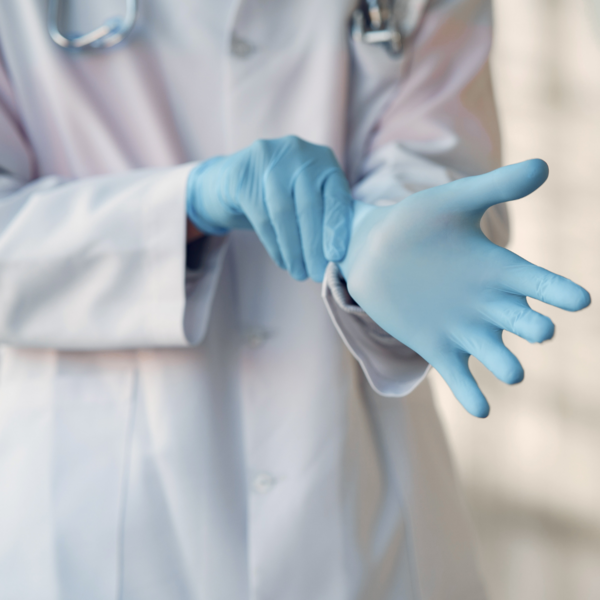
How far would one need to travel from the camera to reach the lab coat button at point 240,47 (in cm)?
54

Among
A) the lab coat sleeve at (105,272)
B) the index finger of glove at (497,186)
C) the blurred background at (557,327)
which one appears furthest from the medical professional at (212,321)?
the blurred background at (557,327)

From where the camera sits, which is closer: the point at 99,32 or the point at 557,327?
the point at 99,32

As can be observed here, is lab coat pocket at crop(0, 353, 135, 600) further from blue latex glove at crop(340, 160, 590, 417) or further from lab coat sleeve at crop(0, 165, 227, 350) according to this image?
blue latex glove at crop(340, 160, 590, 417)

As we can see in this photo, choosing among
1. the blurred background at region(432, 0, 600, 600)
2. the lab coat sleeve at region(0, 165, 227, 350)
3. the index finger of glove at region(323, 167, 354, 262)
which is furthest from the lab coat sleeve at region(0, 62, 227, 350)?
the blurred background at region(432, 0, 600, 600)

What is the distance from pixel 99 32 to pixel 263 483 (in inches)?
18.9

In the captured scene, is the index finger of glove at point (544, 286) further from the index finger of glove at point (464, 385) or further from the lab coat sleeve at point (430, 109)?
the lab coat sleeve at point (430, 109)

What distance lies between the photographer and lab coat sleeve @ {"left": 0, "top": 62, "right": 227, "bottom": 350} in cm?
48

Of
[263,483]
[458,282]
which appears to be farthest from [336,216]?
[263,483]

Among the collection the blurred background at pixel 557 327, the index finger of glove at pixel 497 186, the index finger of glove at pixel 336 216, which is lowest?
the blurred background at pixel 557 327

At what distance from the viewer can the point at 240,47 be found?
54 centimetres

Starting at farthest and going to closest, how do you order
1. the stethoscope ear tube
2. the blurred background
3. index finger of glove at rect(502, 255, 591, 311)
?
the blurred background
the stethoscope ear tube
index finger of glove at rect(502, 255, 591, 311)

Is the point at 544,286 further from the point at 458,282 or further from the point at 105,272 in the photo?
the point at 105,272

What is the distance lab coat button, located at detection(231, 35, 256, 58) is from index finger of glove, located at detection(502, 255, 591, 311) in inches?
14.9

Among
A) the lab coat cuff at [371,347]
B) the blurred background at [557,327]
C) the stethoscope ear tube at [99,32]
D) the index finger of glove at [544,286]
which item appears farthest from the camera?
the blurred background at [557,327]
